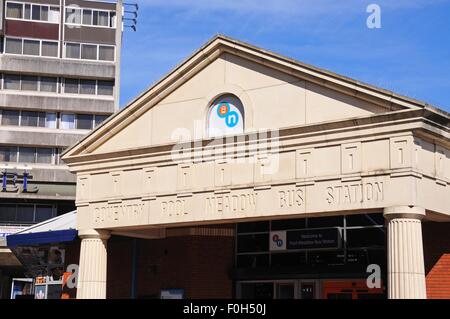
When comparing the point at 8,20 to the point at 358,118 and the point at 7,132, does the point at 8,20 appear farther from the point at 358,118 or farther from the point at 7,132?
the point at 358,118

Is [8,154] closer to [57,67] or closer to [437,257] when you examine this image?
[57,67]

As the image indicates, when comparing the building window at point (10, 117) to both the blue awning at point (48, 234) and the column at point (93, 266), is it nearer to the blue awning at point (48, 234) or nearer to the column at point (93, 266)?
the blue awning at point (48, 234)

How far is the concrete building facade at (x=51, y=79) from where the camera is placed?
69.4 m

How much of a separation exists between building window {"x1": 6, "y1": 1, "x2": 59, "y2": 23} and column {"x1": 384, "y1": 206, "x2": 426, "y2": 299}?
56380 millimetres

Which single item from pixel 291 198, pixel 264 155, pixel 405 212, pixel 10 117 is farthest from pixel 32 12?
pixel 405 212

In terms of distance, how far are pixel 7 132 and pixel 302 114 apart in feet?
168

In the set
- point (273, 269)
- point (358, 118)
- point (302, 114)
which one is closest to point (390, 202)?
point (358, 118)

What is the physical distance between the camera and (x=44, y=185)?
213 feet

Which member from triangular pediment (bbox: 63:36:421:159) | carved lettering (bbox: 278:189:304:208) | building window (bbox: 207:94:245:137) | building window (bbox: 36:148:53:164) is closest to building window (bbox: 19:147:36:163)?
building window (bbox: 36:148:53:164)

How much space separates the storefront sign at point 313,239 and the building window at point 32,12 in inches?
1969

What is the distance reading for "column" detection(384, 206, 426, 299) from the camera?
63.8ft

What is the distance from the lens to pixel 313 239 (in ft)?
84.3

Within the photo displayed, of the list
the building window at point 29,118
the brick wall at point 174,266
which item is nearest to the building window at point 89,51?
the building window at point 29,118

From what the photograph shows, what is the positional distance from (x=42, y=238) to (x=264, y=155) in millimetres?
12231
